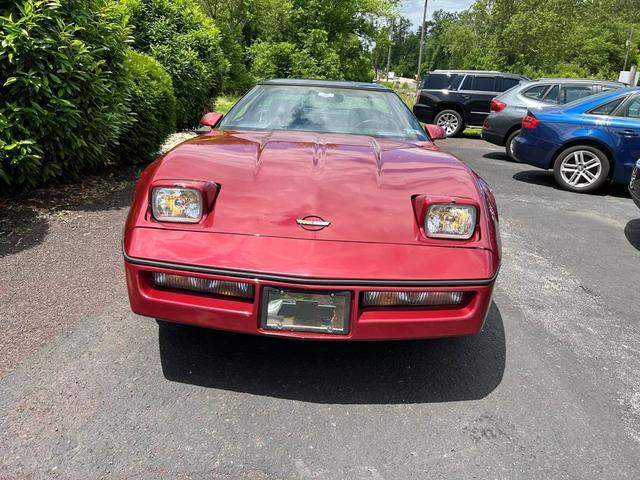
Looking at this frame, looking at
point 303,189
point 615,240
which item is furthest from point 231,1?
point 303,189

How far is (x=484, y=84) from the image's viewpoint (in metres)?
13.1

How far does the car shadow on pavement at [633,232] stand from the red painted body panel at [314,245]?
361 cm

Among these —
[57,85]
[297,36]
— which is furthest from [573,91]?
[297,36]

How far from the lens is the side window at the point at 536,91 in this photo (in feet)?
33.6

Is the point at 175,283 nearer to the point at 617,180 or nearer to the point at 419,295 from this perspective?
the point at 419,295

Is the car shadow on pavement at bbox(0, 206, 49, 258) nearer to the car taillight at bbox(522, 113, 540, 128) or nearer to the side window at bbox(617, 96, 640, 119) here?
the car taillight at bbox(522, 113, 540, 128)

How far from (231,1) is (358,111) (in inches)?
867

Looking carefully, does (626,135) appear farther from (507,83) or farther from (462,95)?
(507,83)

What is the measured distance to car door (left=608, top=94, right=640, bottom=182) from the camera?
688 centimetres

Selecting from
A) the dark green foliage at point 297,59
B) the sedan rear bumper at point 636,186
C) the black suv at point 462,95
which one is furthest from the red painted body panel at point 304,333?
the dark green foliage at point 297,59

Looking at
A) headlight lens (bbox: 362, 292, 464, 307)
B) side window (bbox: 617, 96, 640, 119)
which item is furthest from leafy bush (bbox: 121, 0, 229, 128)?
headlight lens (bbox: 362, 292, 464, 307)

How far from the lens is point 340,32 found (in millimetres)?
24719

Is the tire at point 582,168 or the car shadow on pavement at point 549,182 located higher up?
the tire at point 582,168

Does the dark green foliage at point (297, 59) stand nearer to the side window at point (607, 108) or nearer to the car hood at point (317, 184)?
the side window at point (607, 108)
